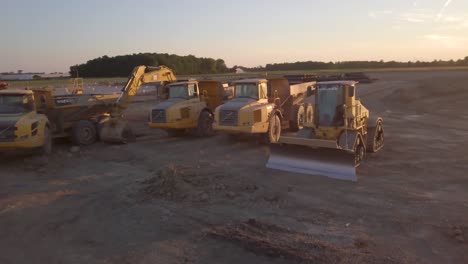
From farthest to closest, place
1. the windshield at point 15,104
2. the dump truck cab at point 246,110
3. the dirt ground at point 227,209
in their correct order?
the dump truck cab at point 246,110 → the windshield at point 15,104 → the dirt ground at point 227,209

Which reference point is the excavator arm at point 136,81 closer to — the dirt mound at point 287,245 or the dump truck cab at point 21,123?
the dump truck cab at point 21,123

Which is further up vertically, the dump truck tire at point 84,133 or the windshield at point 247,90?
the windshield at point 247,90

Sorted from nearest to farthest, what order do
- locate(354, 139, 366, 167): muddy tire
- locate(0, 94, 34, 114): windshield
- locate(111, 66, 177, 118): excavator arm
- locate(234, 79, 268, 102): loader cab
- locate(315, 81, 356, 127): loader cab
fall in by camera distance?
locate(315, 81, 356, 127): loader cab < locate(354, 139, 366, 167): muddy tire < locate(0, 94, 34, 114): windshield < locate(234, 79, 268, 102): loader cab < locate(111, 66, 177, 118): excavator arm

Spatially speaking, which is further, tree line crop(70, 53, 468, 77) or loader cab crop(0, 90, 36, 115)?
tree line crop(70, 53, 468, 77)

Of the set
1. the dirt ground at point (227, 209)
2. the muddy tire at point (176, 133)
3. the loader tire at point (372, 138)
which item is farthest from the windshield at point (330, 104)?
the muddy tire at point (176, 133)

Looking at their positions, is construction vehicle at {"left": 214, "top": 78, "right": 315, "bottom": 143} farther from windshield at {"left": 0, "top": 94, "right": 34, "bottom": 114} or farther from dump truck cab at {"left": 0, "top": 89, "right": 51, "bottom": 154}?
windshield at {"left": 0, "top": 94, "right": 34, "bottom": 114}

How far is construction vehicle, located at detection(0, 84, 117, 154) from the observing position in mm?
14117

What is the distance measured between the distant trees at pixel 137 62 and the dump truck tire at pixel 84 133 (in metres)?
65.6

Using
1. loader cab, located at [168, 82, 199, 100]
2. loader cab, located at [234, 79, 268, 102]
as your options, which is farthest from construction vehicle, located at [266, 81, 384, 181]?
loader cab, located at [168, 82, 199, 100]

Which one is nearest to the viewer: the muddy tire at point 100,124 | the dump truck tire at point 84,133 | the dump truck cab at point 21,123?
the dump truck cab at point 21,123

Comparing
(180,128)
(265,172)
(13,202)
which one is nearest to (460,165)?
(265,172)

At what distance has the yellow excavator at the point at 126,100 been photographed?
18.2 m

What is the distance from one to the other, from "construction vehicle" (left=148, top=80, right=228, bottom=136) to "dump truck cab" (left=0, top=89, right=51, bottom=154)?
14.8 ft

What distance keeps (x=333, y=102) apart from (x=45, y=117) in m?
9.72
